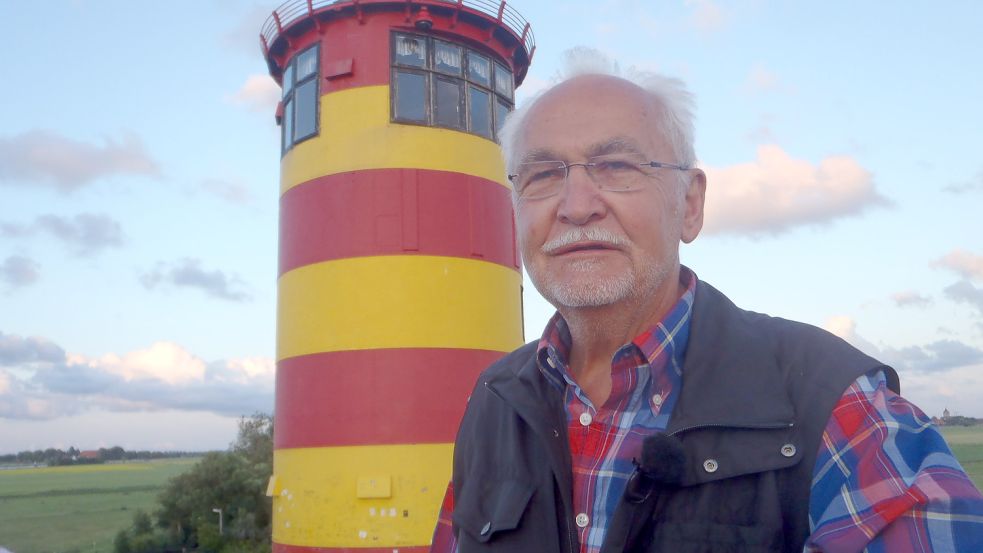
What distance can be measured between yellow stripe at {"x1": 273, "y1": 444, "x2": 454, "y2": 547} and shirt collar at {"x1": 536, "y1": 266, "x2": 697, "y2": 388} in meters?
6.52

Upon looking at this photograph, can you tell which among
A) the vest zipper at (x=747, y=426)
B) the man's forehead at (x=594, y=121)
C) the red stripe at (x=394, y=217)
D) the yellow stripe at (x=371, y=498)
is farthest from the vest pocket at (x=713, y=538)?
the red stripe at (x=394, y=217)

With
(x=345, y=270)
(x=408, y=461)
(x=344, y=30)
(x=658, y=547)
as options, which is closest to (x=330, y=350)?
(x=345, y=270)

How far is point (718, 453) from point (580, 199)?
772mm

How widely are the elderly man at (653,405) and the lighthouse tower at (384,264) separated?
256 inches

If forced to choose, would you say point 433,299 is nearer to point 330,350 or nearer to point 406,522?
point 330,350

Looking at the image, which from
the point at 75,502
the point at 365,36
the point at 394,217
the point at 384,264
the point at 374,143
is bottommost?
the point at 75,502

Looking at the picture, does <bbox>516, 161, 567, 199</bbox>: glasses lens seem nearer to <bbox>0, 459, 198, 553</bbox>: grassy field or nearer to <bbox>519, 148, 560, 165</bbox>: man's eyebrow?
<bbox>519, 148, 560, 165</bbox>: man's eyebrow

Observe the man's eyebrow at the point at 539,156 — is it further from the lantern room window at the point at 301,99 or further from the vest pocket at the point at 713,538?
the lantern room window at the point at 301,99

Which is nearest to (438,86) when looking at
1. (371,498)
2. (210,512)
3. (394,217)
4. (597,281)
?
(394,217)

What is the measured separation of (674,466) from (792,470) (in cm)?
22

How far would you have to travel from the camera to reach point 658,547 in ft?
5.04

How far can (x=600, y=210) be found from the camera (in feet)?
6.57

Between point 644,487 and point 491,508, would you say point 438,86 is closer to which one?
point 491,508

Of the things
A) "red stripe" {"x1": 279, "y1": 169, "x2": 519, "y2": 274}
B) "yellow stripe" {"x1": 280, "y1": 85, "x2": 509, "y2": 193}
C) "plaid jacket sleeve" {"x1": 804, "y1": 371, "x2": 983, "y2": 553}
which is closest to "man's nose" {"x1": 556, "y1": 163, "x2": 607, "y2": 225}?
"plaid jacket sleeve" {"x1": 804, "y1": 371, "x2": 983, "y2": 553}
